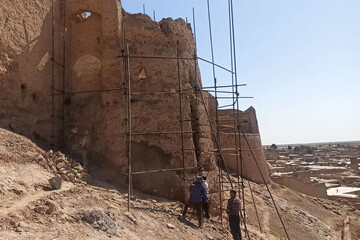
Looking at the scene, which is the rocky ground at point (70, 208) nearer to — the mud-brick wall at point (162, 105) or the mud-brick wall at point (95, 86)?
the mud-brick wall at point (162, 105)

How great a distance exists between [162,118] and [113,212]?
382cm

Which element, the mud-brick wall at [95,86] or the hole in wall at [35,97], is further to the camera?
the mud-brick wall at [95,86]

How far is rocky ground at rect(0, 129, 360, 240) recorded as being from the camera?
5562 mm

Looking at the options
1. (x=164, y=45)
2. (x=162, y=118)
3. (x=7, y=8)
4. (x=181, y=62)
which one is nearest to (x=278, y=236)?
(x=162, y=118)

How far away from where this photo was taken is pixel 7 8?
9.12 m

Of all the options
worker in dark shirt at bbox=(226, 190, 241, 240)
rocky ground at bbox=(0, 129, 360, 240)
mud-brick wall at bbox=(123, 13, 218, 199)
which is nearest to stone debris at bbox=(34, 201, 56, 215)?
rocky ground at bbox=(0, 129, 360, 240)

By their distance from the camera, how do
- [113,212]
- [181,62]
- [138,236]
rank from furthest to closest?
[181,62], [113,212], [138,236]

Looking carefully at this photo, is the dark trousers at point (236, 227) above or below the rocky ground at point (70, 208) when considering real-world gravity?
below

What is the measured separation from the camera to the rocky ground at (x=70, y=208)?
5.56 m

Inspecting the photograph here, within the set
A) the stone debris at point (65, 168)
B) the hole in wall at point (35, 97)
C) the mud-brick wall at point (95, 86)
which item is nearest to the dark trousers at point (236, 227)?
the mud-brick wall at point (95, 86)

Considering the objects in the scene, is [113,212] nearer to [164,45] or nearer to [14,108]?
[14,108]

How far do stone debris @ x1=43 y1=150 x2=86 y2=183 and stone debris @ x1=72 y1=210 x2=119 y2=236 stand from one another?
2190mm

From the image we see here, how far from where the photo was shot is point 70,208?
20.8 feet

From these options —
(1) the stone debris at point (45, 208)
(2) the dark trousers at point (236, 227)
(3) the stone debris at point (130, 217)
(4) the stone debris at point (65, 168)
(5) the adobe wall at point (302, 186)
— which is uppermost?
(4) the stone debris at point (65, 168)
